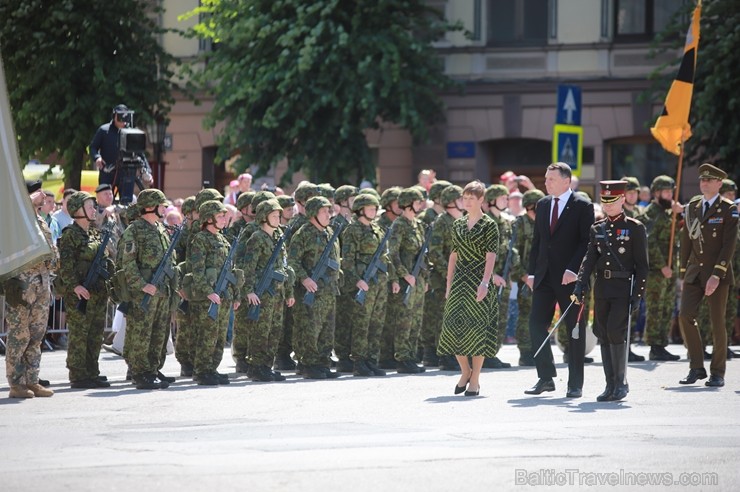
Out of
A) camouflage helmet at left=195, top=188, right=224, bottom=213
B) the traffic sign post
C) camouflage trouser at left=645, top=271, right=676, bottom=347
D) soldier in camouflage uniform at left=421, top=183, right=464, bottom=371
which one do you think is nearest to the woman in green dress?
camouflage helmet at left=195, top=188, right=224, bottom=213

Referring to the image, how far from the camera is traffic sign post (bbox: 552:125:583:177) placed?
24047mm

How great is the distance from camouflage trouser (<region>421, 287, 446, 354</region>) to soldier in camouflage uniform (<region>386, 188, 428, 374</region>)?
58 centimetres

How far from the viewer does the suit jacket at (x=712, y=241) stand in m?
16.7

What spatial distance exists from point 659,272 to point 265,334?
546cm

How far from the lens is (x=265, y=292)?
1745 centimetres

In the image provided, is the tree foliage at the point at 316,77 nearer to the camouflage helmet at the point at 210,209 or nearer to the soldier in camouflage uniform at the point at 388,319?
the soldier in camouflage uniform at the point at 388,319

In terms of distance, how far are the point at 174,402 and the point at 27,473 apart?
14.4ft

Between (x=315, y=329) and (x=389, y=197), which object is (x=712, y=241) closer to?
(x=389, y=197)

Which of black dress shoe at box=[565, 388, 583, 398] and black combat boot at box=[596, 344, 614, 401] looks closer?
black combat boot at box=[596, 344, 614, 401]

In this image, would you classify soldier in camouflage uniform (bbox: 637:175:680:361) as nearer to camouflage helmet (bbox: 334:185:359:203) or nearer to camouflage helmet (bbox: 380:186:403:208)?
camouflage helmet (bbox: 380:186:403:208)

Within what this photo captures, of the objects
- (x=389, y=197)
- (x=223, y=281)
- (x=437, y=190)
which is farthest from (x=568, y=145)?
(x=223, y=281)

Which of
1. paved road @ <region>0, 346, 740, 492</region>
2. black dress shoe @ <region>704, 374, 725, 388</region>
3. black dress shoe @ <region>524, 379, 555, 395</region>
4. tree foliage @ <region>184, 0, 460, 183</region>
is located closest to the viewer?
paved road @ <region>0, 346, 740, 492</region>

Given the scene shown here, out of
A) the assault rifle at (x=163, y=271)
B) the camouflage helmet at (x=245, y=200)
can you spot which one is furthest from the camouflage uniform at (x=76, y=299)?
the camouflage helmet at (x=245, y=200)

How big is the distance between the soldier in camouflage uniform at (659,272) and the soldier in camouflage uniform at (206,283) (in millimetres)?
5748
